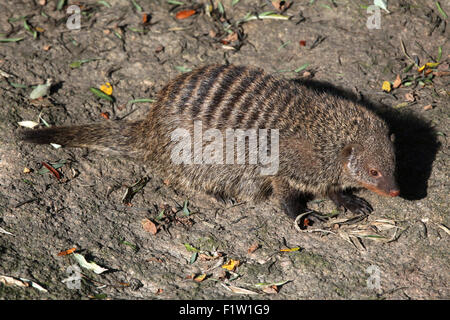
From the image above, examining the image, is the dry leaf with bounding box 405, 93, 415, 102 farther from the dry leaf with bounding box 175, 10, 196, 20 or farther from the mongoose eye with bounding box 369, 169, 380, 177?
the dry leaf with bounding box 175, 10, 196, 20

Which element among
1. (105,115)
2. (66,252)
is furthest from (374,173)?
(105,115)

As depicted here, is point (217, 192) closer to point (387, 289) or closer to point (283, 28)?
point (387, 289)

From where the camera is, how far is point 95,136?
5332 millimetres

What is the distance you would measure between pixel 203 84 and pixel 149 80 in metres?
1.21

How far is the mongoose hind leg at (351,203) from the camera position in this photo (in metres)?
5.05

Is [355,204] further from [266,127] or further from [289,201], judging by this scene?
[266,127]

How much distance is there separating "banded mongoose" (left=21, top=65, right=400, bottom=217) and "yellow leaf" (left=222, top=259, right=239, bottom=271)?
82 centimetres

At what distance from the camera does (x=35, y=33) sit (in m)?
6.41

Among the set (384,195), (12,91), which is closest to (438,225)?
(384,195)

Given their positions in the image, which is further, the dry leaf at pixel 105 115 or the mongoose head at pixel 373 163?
the dry leaf at pixel 105 115

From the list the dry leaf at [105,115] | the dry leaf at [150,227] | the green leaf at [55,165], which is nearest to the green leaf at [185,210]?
the dry leaf at [150,227]

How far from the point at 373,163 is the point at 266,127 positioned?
1.00 m

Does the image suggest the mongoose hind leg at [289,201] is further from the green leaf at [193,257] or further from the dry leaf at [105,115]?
the dry leaf at [105,115]

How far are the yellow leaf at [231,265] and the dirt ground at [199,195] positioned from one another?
0.04 metres
